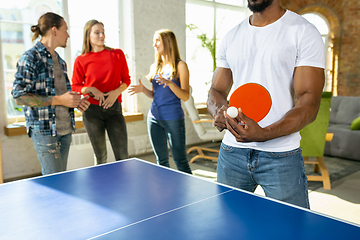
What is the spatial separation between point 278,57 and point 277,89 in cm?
14

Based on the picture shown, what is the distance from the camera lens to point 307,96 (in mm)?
1244

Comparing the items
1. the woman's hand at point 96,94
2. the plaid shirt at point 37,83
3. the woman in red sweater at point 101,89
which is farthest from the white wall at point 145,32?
the plaid shirt at point 37,83

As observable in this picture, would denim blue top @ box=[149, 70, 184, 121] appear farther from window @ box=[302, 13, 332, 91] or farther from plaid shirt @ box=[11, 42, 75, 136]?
window @ box=[302, 13, 332, 91]

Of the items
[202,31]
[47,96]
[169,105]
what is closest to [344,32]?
[202,31]

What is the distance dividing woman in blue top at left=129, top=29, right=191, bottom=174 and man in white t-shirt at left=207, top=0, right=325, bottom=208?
1321mm

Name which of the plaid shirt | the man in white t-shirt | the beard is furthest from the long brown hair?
the beard

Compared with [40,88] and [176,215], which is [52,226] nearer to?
[176,215]

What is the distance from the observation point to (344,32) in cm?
809

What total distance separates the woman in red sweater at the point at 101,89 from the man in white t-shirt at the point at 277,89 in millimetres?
1559

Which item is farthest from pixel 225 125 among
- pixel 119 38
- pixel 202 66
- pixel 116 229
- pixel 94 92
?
pixel 202 66

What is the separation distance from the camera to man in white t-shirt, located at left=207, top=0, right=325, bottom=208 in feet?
4.07

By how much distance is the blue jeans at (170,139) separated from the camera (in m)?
2.79

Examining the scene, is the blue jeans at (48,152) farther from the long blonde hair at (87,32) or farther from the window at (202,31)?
the window at (202,31)

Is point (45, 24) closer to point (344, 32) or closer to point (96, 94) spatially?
point (96, 94)
